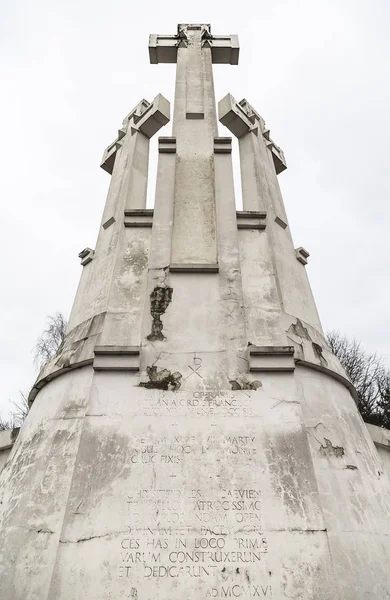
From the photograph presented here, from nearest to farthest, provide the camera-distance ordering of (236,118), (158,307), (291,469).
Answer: (291,469) → (158,307) → (236,118)

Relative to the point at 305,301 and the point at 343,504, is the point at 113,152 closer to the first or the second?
the point at 305,301

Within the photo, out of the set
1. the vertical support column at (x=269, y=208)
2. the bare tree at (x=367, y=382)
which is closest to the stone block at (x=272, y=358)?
the vertical support column at (x=269, y=208)

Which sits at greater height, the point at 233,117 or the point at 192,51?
the point at 192,51

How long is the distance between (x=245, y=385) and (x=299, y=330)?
159cm

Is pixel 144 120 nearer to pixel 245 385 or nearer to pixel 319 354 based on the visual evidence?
pixel 319 354

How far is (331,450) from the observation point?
5.29 m

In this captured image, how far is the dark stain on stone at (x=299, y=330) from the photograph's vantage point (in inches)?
244

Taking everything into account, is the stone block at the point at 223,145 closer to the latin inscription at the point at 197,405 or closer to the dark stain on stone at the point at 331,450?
the latin inscription at the point at 197,405

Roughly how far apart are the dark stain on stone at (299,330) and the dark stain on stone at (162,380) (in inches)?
73.6

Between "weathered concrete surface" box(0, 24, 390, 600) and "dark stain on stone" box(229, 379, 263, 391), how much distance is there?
0.11 ft

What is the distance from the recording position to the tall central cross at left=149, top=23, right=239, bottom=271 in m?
6.53

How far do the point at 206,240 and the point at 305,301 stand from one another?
6.37ft

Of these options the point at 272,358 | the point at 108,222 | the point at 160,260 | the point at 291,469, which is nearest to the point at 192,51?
the point at 108,222

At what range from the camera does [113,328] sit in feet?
18.5
